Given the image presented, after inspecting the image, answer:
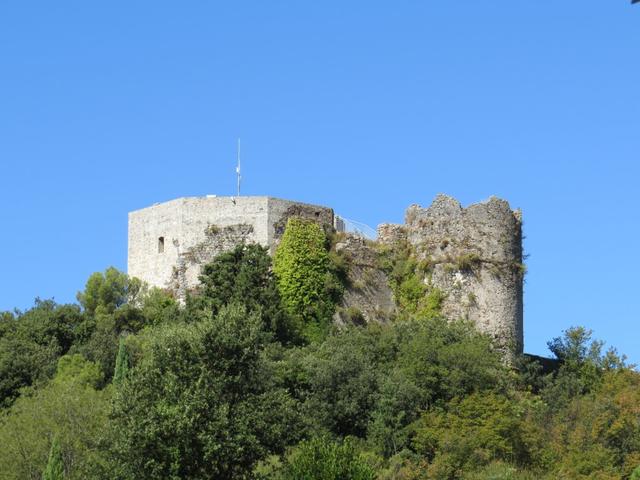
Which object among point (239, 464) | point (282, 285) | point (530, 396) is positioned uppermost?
point (282, 285)

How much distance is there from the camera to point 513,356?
56000 mm

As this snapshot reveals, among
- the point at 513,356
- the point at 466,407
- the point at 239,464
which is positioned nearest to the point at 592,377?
the point at 513,356

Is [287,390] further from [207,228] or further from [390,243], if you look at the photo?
[390,243]

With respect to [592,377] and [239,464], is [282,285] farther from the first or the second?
[239,464]

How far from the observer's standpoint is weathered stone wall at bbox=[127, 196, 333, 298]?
2261 inches

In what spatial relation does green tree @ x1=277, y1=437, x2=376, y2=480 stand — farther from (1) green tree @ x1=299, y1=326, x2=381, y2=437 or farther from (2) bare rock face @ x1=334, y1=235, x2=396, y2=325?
(2) bare rock face @ x1=334, y1=235, x2=396, y2=325

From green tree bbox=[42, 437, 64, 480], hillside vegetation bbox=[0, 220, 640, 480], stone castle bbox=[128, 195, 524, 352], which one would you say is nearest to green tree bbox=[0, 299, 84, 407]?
hillside vegetation bbox=[0, 220, 640, 480]

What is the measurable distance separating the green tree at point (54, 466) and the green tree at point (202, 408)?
3642 millimetres

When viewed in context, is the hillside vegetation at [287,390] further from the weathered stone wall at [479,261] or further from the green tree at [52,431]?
the weathered stone wall at [479,261]

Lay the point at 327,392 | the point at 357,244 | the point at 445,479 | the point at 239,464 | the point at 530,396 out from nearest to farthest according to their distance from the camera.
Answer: the point at 239,464, the point at 445,479, the point at 327,392, the point at 530,396, the point at 357,244

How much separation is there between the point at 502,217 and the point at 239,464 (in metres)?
18.6

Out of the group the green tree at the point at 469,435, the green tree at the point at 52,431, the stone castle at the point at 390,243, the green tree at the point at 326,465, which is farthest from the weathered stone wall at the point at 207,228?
the green tree at the point at 326,465

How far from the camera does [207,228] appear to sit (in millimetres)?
57688

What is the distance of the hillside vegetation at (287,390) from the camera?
41.9 metres
